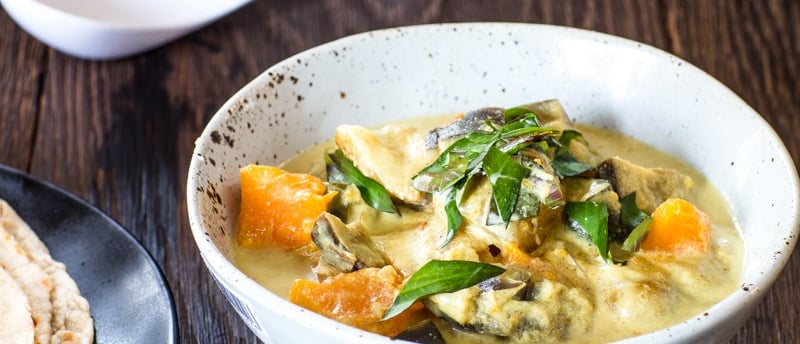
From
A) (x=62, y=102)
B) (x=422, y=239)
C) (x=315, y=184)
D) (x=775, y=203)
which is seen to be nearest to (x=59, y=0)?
(x=62, y=102)

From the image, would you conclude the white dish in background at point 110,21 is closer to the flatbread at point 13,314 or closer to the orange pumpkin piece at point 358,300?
the flatbread at point 13,314

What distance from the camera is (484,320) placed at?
7.86 feet

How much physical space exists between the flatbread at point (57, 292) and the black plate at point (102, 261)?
3cm

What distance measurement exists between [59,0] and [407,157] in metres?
2.18

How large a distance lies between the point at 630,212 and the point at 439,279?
679 mm

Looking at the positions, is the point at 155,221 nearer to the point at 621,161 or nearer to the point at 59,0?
the point at 59,0

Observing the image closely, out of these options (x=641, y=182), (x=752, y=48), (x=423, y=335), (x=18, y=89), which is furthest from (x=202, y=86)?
(x=752, y=48)

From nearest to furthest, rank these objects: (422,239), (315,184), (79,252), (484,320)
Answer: (484,320), (422,239), (315,184), (79,252)

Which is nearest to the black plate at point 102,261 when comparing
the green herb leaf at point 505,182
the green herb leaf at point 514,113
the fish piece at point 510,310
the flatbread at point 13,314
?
the flatbread at point 13,314

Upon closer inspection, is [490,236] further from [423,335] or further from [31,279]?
[31,279]

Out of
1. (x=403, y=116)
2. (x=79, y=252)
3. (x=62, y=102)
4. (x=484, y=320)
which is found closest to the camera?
(x=484, y=320)

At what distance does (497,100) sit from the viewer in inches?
138

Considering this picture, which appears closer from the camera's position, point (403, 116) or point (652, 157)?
point (652, 157)

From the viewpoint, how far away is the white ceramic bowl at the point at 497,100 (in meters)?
2.82
